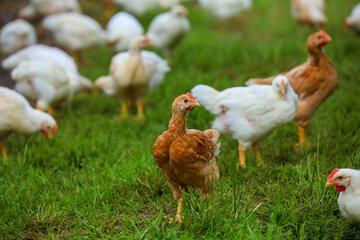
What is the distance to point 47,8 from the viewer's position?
34.6ft

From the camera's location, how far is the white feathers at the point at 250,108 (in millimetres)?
5379

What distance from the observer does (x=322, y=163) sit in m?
5.11

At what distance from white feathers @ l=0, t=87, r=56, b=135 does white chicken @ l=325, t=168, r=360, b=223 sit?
333 centimetres

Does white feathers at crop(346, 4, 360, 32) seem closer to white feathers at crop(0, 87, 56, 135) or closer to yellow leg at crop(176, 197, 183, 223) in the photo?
white feathers at crop(0, 87, 56, 135)

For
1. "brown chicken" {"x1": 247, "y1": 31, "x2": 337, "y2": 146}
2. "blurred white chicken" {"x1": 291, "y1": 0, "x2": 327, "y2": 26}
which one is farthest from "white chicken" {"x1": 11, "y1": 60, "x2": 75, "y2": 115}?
"blurred white chicken" {"x1": 291, "y1": 0, "x2": 327, "y2": 26}

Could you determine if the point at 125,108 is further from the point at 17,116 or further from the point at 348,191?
the point at 348,191

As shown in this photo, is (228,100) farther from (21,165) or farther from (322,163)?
(21,165)

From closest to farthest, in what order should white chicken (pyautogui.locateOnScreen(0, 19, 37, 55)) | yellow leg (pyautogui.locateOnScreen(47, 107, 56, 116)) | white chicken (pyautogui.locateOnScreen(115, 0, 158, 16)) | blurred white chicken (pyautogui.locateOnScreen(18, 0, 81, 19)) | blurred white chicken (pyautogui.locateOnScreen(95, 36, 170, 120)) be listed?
blurred white chicken (pyautogui.locateOnScreen(95, 36, 170, 120)), yellow leg (pyautogui.locateOnScreen(47, 107, 56, 116)), white chicken (pyautogui.locateOnScreen(0, 19, 37, 55)), blurred white chicken (pyautogui.locateOnScreen(18, 0, 81, 19)), white chicken (pyautogui.locateOnScreen(115, 0, 158, 16))

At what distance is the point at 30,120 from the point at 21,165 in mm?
892

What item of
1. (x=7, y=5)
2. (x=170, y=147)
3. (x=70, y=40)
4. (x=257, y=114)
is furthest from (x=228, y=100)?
(x=7, y=5)

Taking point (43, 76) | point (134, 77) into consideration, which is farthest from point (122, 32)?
point (43, 76)

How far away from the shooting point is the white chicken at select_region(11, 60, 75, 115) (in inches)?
286

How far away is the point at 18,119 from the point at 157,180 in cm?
189

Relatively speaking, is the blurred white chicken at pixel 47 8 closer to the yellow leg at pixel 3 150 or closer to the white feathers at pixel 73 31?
the white feathers at pixel 73 31
